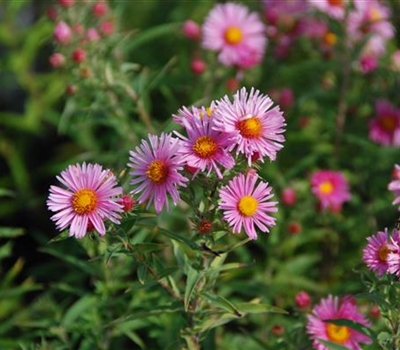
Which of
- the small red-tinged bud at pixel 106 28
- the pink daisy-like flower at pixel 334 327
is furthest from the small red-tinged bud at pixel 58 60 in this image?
the pink daisy-like flower at pixel 334 327

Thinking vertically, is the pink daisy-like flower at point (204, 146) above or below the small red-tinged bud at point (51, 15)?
below

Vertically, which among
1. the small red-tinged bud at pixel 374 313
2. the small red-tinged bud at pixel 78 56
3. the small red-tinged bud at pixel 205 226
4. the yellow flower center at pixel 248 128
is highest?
the small red-tinged bud at pixel 78 56

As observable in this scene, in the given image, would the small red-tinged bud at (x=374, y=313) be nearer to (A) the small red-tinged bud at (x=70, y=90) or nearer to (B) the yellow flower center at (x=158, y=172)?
(B) the yellow flower center at (x=158, y=172)

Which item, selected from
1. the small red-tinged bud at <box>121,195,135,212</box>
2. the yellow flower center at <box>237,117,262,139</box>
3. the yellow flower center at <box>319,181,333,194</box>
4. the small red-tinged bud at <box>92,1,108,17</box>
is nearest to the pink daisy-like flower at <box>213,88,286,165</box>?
the yellow flower center at <box>237,117,262,139</box>

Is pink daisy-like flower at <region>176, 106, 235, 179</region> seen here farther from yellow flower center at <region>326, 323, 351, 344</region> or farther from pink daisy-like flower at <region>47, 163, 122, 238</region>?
yellow flower center at <region>326, 323, 351, 344</region>

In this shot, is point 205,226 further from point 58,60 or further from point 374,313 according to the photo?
point 58,60

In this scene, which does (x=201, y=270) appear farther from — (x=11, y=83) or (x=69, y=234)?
(x=11, y=83)
